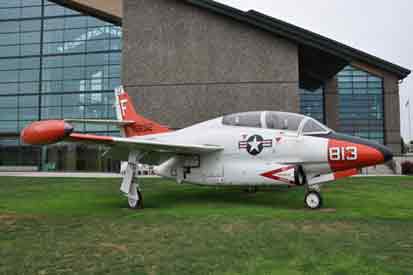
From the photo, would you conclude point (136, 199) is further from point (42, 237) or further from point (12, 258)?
point (12, 258)

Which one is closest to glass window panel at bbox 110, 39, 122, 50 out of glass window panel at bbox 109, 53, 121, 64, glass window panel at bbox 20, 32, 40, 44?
glass window panel at bbox 109, 53, 121, 64

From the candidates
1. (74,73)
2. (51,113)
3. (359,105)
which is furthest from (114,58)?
(359,105)

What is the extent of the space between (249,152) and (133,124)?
5986 millimetres

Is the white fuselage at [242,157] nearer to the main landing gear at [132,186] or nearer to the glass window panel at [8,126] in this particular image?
the main landing gear at [132,186]

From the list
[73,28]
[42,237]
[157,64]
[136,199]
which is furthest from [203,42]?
[42,237]

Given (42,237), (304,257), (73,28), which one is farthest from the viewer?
(73,28)

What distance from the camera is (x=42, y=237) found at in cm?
543

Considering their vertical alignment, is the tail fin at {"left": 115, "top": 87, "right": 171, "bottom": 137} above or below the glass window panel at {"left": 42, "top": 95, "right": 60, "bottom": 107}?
below

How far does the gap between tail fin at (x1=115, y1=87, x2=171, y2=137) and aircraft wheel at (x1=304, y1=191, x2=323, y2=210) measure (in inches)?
261

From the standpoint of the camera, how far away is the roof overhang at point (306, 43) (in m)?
24.2

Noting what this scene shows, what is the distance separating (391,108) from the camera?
31.3m

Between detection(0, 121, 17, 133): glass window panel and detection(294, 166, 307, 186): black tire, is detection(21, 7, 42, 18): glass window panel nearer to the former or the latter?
detection(0, 121, 17, 133): glass window panel

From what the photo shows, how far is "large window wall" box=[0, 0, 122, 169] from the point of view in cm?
3319

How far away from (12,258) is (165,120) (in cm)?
2191
